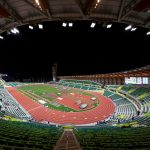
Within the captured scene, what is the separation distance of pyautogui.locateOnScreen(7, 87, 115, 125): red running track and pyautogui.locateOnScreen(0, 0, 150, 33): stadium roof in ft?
64.6

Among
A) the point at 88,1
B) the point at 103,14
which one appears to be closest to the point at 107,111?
the point at 103,14

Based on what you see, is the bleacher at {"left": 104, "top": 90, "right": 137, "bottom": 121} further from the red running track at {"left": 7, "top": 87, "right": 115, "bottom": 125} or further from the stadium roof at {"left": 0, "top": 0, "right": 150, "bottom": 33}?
the stadium roof at {"left": 0, "top": 0, "right": 150, "bottom": 33}

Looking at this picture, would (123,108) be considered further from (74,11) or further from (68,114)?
(74,11)

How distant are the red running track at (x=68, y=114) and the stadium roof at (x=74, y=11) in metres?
19.7

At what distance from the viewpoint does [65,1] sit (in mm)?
13000

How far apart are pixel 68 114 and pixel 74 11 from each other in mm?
24318

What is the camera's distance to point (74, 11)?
1434 centimetres

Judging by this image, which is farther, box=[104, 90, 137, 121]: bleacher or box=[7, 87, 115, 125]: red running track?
box=[104, 90, 137, 121]: bleacher

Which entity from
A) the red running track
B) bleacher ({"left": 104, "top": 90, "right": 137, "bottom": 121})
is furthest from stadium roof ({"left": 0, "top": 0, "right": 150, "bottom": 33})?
bleacher ({"left": 104, "top": 90, "right": 137, "bottom": 121})

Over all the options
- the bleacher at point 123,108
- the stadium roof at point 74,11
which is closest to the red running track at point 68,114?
the bleacher at point 123,108

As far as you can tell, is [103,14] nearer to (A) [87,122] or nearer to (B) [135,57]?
(A) [87,122]

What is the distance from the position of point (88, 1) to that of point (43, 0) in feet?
7.81

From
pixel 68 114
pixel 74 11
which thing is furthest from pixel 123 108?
pixel 74 11

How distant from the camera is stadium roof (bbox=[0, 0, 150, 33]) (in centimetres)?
1241
